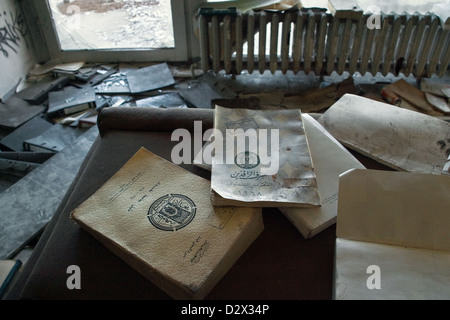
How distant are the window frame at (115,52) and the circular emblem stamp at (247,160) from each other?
1946mm

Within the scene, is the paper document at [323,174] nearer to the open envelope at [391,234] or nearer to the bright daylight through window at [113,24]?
the open envelope at [391,234]

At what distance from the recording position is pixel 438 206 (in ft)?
2.72

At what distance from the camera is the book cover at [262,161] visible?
0.93 meters

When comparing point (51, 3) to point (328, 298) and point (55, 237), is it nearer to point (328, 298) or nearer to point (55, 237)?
point (55, 237)

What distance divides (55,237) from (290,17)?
1.96m

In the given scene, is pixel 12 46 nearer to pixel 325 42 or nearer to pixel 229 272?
pixel 325 42

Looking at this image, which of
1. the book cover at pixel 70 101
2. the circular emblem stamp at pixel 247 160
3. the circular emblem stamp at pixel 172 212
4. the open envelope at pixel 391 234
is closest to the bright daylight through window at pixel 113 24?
the book cover at pixel 70 101

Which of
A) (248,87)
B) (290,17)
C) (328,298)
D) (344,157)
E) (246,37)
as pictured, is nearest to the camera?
(328,298)

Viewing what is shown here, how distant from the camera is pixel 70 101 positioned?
2469 millimetres

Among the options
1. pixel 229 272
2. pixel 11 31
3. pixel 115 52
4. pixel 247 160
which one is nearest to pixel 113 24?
Result: pixel 115 52

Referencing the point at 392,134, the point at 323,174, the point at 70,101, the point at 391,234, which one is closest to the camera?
the point at 391,234

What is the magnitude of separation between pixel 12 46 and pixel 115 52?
695mm

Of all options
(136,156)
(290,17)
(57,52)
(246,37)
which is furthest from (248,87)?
(136,156)

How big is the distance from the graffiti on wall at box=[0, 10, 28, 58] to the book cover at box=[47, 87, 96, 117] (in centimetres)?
41
